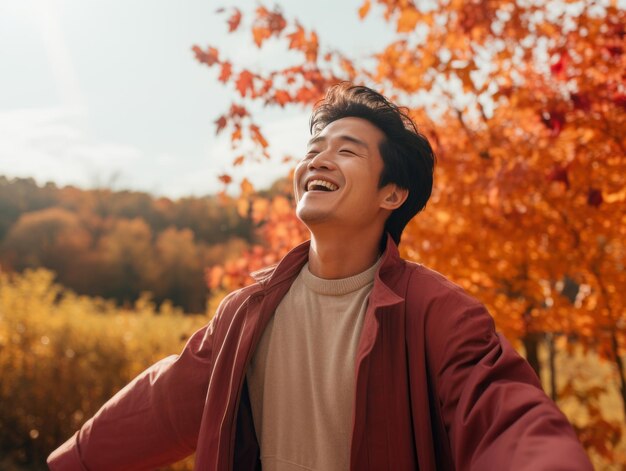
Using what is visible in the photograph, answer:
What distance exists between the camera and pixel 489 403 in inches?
57.1

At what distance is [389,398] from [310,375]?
0.30 m

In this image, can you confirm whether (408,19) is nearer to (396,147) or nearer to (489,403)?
(396,147)

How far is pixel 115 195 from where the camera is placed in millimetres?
25016

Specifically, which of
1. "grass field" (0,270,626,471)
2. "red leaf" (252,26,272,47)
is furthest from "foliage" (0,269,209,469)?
"red leaf" (252,26,272,47)

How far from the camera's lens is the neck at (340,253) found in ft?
6.59

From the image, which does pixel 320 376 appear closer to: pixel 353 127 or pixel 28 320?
pixel 353 127

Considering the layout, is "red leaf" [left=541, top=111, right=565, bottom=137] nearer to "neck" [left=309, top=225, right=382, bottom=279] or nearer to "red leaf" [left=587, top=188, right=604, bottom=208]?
"red leaf" [left=587, top=188, right=604, bottom=208]

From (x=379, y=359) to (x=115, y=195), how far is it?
979 inches

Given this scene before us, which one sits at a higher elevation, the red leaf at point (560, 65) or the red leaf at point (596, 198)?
the red leaf at point (560, 65)

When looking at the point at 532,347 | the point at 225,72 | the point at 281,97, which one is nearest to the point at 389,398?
the point at 281,97

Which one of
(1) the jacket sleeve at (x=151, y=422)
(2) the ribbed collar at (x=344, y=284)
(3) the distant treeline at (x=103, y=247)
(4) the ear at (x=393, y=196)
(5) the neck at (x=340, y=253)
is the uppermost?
(4) the ear at (x=393, y=196)

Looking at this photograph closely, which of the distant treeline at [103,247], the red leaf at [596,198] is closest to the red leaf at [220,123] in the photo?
the red leaf at [596,198]

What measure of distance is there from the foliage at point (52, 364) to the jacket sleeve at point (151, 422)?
3638 mm

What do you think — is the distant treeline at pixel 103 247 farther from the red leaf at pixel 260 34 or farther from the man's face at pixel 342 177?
the man's face at pixel 342 177
